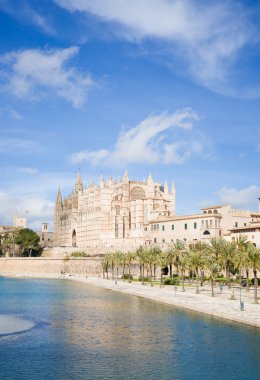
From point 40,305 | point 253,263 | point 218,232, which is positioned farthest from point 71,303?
point 218,232

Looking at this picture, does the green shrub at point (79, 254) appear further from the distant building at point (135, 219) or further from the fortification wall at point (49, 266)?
the distant building at point (135, 219)

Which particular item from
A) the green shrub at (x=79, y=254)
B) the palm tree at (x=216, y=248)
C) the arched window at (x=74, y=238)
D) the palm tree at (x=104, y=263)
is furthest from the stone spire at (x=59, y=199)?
the palm tree at (x=216, y=248)

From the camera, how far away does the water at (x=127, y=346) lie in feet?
79.5

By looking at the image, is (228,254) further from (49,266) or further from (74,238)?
(74,238)

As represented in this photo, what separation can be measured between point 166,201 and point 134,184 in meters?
10.7

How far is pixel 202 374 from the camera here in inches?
949

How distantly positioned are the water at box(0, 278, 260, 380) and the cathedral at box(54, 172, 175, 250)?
2634 inches

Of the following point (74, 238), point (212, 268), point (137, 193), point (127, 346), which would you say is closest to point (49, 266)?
point (137, 193)

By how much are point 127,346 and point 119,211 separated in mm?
97094

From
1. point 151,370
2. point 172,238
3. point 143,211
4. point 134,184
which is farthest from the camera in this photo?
point 134,184

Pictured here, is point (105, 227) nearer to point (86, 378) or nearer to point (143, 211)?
point (143, 211)

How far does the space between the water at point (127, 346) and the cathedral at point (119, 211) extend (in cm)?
6692

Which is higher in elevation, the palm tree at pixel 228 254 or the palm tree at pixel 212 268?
the palm tree at pixel 228 254

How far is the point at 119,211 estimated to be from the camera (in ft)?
416
